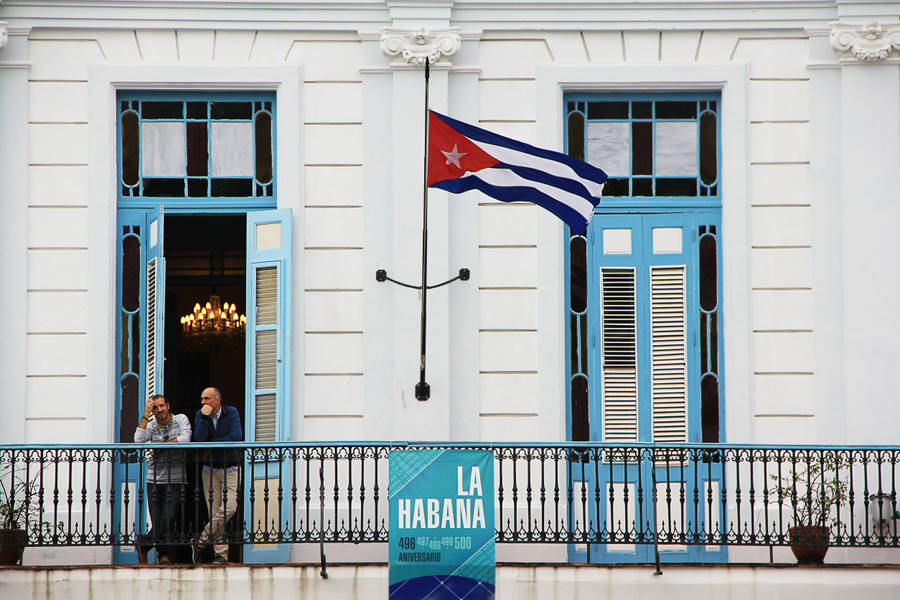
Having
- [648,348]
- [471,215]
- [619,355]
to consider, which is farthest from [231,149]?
[648,348]

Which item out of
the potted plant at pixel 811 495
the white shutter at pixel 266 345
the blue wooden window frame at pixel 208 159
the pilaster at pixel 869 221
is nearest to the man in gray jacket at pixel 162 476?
the white shutter at pixel 266 345

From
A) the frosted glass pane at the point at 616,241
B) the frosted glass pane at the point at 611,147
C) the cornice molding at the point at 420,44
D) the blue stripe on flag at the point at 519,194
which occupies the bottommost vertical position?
the frosted glass pane at the point at 616,241

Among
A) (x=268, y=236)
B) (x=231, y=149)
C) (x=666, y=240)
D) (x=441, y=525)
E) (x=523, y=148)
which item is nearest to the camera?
(x=441, y=525)

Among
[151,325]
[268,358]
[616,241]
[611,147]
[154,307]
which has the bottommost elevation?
[268,358]

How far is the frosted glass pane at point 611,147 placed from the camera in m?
11.8

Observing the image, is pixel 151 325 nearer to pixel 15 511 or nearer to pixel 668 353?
pixel 15 511

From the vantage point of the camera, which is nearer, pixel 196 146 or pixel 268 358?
pixel 268 358

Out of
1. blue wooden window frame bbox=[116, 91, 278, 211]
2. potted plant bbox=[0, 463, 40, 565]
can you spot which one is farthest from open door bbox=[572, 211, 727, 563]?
potted plant bbox=[0, 463, 40, 565]

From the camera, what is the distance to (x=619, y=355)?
455 inches

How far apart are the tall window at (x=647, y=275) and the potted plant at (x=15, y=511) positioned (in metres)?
4.45

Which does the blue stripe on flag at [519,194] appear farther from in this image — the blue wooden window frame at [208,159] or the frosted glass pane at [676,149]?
the blue wooden window frame at [208,159]

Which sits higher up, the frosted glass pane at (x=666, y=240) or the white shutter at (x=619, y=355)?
the frosted glass pane at (x=666, y=240)

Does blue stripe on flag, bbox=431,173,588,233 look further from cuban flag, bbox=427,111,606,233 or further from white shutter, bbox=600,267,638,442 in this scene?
white shutter, bbox=600,267,638,442

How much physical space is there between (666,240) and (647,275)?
0.35 metres
